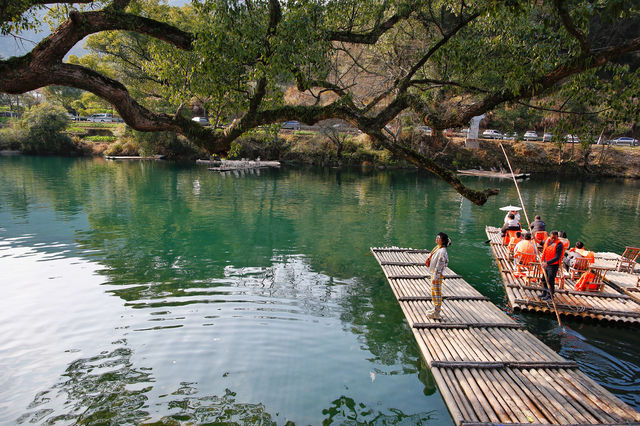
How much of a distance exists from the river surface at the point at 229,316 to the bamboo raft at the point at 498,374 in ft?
2.52

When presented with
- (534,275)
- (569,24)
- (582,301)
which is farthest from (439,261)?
(569,24)

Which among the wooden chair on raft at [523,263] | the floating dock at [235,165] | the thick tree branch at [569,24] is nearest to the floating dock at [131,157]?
the floating dock at [235,165]

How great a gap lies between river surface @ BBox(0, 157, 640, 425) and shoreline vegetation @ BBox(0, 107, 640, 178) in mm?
26839

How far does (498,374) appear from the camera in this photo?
7457 mm

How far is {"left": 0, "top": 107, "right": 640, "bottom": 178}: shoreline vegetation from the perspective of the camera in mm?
49562

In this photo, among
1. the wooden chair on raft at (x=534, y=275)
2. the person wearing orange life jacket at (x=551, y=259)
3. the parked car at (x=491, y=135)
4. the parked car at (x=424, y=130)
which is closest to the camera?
the person wearing orange life jacket at (x=551, y=259)

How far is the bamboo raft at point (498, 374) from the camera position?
6.37 metres

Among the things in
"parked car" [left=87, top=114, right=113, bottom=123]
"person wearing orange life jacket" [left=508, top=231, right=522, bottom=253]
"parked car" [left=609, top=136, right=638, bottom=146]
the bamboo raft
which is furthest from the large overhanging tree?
"parked car" [left=87, top=114, right=113, bottom=123]

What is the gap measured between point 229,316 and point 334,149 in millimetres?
48143

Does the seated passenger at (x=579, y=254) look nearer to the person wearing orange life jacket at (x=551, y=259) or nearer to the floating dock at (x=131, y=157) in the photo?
the person wearing orange life jacket at (x=551, y=259)

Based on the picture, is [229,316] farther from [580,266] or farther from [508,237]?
[508,237]

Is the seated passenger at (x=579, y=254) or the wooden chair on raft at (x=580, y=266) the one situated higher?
the seated passenger at (x=579, y=254)

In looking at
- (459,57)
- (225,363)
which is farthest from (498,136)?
(225,363)

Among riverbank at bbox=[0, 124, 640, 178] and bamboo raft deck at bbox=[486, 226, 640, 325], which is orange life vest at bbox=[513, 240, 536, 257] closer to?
bamboo raft deck at bbox=[486, 226, 640, 325]
